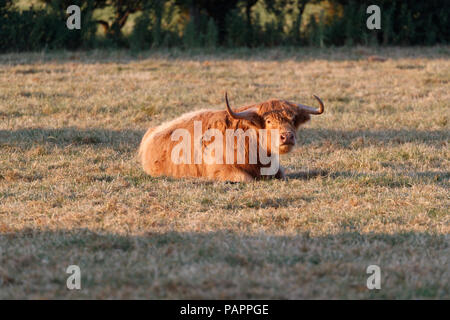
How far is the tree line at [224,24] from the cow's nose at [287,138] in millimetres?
14052

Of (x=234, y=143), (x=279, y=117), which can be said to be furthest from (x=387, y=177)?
(x=234, y=143)

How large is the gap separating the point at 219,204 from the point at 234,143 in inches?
53.8

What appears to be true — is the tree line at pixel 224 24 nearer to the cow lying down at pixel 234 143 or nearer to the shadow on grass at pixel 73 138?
the shadow on grass at pixel 73 138

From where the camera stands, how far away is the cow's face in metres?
7.61

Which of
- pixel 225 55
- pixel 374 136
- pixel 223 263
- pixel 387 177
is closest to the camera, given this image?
pixel 223 263

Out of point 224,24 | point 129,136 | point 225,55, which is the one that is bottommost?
point 129,136

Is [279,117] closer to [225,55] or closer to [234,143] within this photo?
[234,143]

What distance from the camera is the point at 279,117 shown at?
7.72m

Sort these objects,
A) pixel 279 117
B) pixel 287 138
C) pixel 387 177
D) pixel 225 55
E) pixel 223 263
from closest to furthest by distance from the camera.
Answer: pixel 223 263 → pixel 287 138 → pixel 279 117 → pixel 387 177 → pixel 225 55

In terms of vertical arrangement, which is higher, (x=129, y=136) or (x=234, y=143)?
(x=234, y=143)

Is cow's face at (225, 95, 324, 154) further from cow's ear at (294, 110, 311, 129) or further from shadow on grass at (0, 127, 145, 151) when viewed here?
shadow on grass at (0, 127, 145, 151)

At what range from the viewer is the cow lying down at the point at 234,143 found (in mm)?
7730

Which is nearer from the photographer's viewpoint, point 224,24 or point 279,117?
point 279,117

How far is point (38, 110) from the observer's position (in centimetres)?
1255
